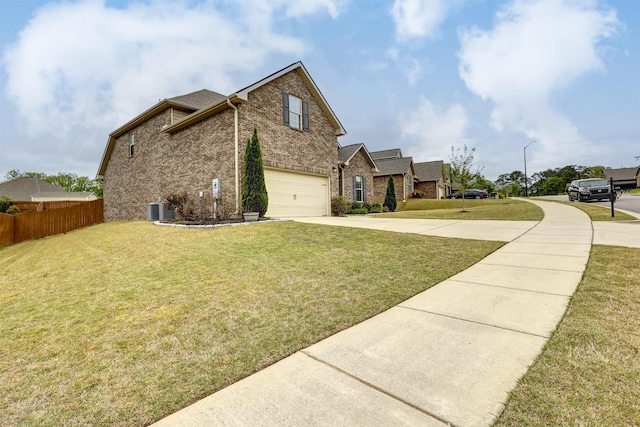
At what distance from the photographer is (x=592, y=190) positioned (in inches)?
733

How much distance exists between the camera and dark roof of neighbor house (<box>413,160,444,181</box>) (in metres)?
35.3

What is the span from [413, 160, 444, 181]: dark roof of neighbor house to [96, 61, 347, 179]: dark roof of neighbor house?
71.1ft

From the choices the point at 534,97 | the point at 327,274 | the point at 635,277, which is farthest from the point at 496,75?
the point at 327,274

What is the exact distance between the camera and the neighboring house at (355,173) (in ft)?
65.3

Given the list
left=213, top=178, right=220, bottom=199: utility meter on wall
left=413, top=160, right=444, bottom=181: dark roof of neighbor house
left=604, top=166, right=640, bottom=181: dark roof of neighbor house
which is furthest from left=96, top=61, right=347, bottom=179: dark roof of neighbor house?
left=604, top=166, right=640, bottom=181: dark roof of neighbor house

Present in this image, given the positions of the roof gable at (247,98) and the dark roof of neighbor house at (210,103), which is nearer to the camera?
the roof gable at (247,98)

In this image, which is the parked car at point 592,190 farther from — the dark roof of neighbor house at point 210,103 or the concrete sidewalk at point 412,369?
the concrete sidewalk at point 412,369

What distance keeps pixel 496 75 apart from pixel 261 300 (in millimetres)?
17255

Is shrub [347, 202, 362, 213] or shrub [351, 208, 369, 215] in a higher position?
shrub [347, 202, 362, 213]

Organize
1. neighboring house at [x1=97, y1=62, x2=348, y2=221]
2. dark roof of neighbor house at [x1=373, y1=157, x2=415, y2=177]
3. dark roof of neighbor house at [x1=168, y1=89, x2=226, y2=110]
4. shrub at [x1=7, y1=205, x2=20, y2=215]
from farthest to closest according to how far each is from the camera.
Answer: dark roof of neighbor house at [x1=373, y1=157, x2=415, y2=177] < shrub at [x1=7, y1=205, x2=20, y2=215] < dark roof of neighbor house at [x1=168, y1=89, x2=226, y2=110] < neighboring house at [x1=97, y1=62, x2=348, y2=221]

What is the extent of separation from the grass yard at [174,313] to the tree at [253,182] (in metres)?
4.81

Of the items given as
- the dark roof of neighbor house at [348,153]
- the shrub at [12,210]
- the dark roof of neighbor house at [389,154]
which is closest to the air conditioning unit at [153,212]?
the dark roof of neighbor house at [348,153]

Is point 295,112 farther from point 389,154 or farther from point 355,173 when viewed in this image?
point 389,154

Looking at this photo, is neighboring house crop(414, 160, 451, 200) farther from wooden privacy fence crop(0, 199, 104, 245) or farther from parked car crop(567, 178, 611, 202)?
wooden privacy fence crop(0, 199, 104, 245)
